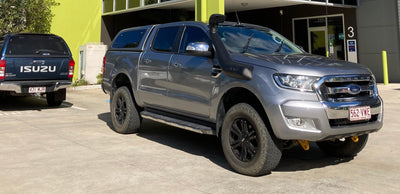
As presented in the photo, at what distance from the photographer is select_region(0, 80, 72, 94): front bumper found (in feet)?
28.2

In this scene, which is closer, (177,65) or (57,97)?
(177,65)

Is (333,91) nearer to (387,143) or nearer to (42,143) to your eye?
(387,143)

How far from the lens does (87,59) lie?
17734 millimetres

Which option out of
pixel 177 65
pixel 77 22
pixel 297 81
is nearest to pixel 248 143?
pixel 297 81

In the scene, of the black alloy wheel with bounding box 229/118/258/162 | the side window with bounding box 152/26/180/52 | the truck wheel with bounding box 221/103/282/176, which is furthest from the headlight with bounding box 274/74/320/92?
the side window with bounding box 152/26/180/52

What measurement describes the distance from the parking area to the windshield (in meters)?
1.48

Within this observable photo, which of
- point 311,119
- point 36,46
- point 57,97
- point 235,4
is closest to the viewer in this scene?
point 311,119

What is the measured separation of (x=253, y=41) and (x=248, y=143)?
1.58 m

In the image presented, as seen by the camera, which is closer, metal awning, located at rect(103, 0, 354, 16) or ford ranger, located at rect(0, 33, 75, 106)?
ford ranger, located at rect(0, 33, 75, 106)

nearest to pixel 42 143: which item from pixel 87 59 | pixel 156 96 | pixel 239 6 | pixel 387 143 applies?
pixel 156 96

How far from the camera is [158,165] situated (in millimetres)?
4555

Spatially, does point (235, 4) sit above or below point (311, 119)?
above

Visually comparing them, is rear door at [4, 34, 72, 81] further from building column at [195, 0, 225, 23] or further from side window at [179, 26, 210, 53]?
building column at [195, 0, 225, 23]

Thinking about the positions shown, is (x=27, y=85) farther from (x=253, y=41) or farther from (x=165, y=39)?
(x=253, y=41)
